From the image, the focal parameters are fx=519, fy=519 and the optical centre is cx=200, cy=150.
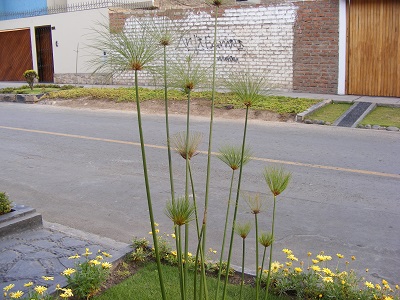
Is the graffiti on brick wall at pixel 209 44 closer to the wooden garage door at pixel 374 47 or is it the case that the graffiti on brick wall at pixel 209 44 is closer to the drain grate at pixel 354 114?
the wooden garage door at pixel 374 47

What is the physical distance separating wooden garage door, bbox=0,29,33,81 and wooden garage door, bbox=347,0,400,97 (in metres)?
16.5

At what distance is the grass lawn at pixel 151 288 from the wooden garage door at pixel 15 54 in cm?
2393

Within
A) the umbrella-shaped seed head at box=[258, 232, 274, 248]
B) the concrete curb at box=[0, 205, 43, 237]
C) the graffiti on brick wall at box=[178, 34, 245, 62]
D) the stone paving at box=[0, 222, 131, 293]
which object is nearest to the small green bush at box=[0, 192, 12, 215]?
the concrete curb at box=[0, 205, 43, 237]

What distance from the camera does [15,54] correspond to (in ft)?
88.0

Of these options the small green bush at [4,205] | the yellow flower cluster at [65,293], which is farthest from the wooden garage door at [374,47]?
the yellow flower cluster at [65,293]

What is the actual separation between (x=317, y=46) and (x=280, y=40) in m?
1.40

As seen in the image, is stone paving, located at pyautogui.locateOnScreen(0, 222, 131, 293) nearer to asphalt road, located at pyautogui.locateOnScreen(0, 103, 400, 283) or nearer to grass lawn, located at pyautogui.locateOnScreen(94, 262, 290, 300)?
grass lawn, located at pyautogui.locateOnScreen(94, 262, 290, 300)

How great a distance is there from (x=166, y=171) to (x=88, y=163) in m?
1.51

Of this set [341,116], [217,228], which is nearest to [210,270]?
[217,228]

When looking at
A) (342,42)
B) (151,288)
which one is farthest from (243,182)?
(342,42)

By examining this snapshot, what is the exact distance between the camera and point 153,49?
2.39 m

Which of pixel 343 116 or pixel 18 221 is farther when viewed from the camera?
pixel 343 116

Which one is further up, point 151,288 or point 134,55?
point 134,55

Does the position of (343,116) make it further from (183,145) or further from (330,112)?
(183,145)
